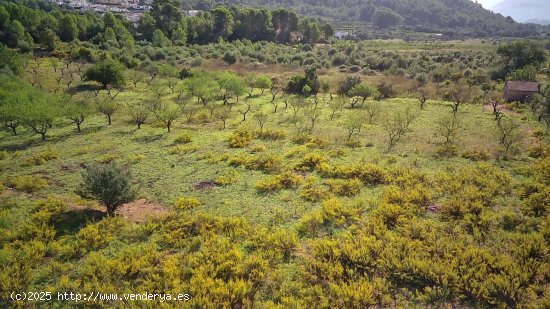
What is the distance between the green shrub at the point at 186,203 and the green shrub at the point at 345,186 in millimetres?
7755

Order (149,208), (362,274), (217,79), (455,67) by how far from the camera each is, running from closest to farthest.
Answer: (362,274), (149,208), (217,79), (455,67)

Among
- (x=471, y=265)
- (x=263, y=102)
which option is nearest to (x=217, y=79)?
(x=263, y=102)

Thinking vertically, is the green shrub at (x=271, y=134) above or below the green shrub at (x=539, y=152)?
below

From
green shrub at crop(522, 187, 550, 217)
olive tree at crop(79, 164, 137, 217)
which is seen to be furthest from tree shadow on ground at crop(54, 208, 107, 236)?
green shrub at crop(522, 187, 550, 217)

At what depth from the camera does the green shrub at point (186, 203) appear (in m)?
18.4

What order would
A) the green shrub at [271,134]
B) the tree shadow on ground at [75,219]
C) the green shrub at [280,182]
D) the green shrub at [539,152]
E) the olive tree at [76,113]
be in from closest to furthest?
the tree shadow on ground at [75,219]
the green shrub at [280,182]
the green shrub at [539,152]
the olive tree at [76,113]
the green shrub at [271,134]

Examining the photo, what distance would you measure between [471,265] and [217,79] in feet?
137

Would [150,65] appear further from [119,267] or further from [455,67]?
[455,67]

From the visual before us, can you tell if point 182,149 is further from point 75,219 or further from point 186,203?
point 75,219

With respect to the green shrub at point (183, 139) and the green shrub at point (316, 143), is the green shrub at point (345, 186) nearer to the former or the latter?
the green shrub at point (316, 143)

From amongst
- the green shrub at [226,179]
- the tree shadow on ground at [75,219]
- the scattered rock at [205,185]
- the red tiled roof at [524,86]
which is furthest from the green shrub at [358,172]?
the red tiled roof at [524,86]

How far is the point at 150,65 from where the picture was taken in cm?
5938

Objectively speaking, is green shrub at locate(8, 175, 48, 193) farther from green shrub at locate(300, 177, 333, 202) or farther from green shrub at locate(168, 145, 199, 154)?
green shrub at locate(300, 177, 333, 202)

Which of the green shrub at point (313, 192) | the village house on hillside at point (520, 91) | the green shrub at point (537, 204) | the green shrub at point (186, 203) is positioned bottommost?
the green shrub at point (186, 203)
